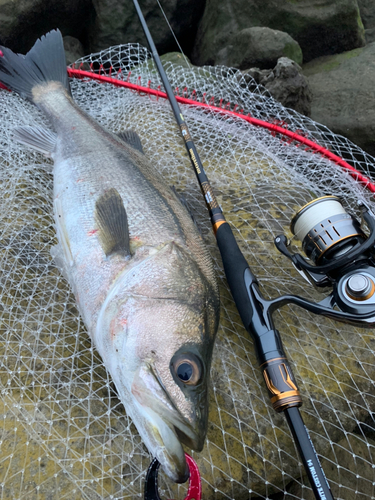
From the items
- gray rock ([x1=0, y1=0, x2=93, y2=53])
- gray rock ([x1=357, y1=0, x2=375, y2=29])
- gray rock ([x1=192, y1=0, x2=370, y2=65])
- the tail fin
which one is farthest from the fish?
gray rock ([x1=357, y1=0, x2=375, y2=29])

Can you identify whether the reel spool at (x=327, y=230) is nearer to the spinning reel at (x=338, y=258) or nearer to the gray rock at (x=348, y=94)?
the spinning reel at (x=338, y=258)

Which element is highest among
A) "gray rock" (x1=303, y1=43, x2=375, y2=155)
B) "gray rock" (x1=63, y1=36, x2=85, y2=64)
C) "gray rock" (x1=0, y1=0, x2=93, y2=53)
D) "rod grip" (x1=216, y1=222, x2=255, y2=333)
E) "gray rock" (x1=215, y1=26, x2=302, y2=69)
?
"gray rock" (x1=0, y1=0, x2=93, y2=53)

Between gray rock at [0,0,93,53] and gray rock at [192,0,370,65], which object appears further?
gray rock at [192,0,370,65]

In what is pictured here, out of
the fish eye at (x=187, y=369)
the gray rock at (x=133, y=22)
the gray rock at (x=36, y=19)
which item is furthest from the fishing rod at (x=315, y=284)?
the gray rock at (x=133, y=22)

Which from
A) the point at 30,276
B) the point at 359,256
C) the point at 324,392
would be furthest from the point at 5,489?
the point at 359,256

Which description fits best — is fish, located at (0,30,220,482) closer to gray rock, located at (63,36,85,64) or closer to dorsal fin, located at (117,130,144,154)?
dorsal fin, located at (117,130,144,154)

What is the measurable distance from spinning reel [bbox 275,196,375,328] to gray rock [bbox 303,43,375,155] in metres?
3.05

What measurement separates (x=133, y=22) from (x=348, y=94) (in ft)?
10.7

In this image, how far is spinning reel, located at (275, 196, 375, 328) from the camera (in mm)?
1647

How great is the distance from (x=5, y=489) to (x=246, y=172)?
259cm

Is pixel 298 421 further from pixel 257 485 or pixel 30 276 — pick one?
pixel 30 276

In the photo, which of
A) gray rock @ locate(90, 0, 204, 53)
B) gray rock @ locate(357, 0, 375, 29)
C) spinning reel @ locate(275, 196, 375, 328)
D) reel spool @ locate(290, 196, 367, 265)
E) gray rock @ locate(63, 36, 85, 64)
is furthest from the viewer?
gray rock @ locate(357, 0, 375, 29)

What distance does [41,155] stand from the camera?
2967 mm

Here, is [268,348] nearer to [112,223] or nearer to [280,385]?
[280,385]
